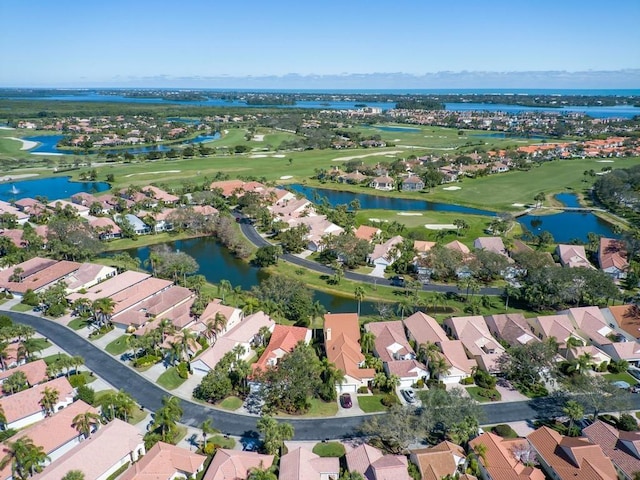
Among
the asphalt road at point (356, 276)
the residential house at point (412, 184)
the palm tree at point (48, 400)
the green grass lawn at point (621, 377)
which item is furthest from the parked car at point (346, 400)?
the residential house at point (412, 184)

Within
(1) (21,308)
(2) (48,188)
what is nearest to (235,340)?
(1) (21,308)

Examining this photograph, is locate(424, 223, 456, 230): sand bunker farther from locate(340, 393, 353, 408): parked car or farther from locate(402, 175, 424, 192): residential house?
locate(340, 393, 353, 408): parked car

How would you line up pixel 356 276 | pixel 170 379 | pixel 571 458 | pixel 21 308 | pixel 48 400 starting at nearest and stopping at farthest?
pixel 571 458, pixel 48 400, pixel 170 379, pixel 21 308, pixel 356 276

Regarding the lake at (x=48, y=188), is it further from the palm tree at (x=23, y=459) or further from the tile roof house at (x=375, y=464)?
the tile roof house at (x=375, y=464)

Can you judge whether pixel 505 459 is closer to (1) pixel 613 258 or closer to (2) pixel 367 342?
(2) pixel 367 342

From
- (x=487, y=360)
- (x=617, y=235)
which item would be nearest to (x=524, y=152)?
(x=617, y=235)

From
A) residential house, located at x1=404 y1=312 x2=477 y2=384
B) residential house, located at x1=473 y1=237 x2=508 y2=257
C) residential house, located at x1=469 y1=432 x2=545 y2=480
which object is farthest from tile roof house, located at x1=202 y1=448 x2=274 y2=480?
residential house, located at x1=473 y1=237 x2=508 y2=257
